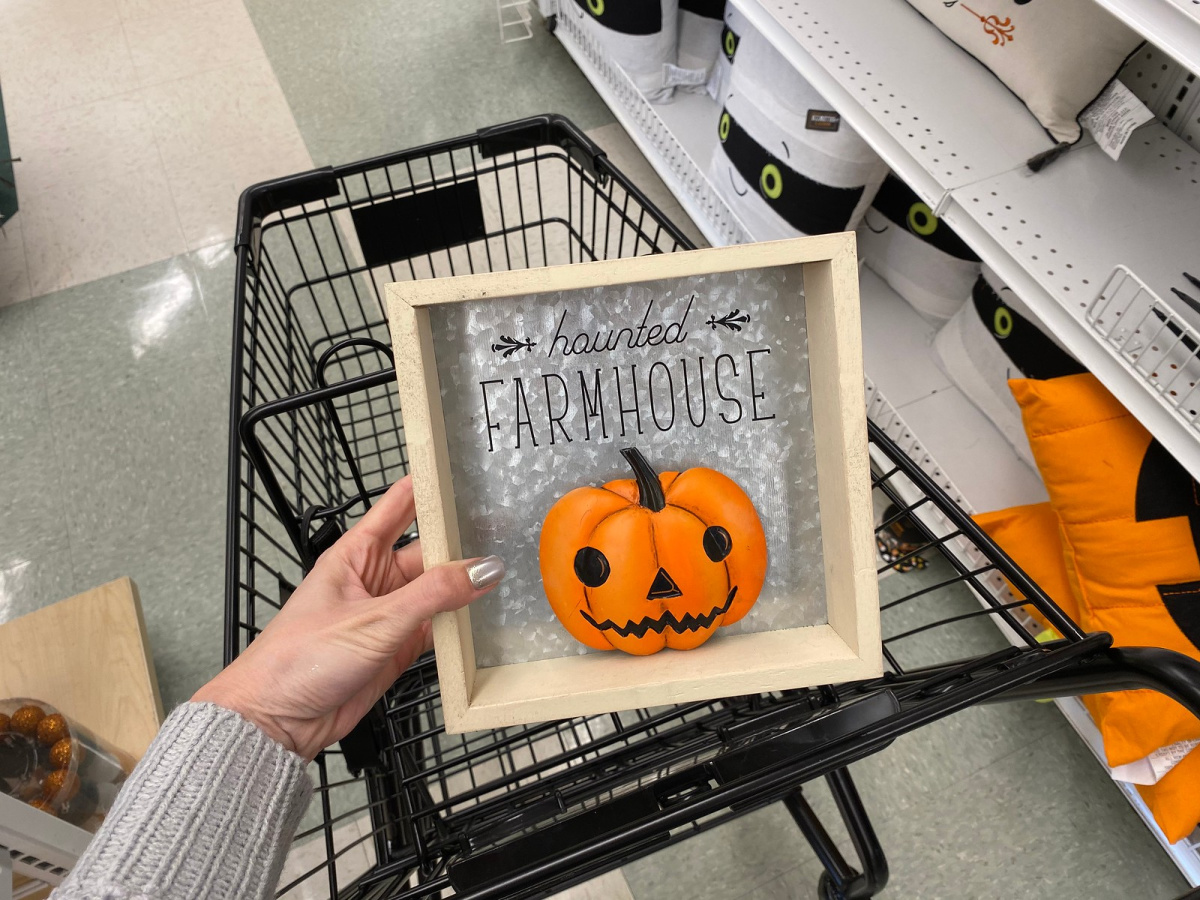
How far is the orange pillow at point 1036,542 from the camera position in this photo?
1176 millimetres

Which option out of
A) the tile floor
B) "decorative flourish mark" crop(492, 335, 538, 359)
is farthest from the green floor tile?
"decorative flourish mark" crop(492, 335, 538, 359)

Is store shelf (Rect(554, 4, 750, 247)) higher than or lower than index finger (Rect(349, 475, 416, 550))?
lower

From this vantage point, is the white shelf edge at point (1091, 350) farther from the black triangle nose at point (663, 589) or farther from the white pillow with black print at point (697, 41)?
the white pillow with black print at point (697, 41)

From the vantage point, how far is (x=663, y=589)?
1.77ft

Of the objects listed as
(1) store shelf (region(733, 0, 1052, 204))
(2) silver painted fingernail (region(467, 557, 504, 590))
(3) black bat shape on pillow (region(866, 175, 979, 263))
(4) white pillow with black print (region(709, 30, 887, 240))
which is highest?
(2) silver painted fingernail (region(467, 557, 504, 590))

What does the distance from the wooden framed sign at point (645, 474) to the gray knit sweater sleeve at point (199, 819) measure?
0.15 metres

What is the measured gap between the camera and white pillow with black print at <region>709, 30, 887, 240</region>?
1.32 meters

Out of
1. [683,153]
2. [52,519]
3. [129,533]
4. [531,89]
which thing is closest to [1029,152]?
[683,153]

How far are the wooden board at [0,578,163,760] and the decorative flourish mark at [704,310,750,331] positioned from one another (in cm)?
111

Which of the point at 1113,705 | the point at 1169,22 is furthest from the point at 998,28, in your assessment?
the point at 1113,705

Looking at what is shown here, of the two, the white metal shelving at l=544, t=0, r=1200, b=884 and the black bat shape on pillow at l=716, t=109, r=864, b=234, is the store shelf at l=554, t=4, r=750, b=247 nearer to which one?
the black bat shape on pillow at l=716, t=109, r=864, b=234

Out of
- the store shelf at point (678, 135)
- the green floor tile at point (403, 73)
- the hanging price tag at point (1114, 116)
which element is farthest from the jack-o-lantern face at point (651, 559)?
the green floor tile at point (403, 73)

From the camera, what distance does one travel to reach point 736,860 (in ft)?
4.03

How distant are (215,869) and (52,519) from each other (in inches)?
56.3
